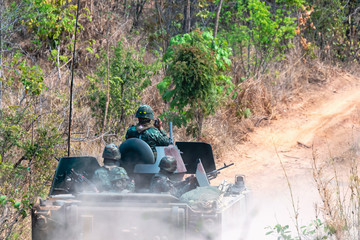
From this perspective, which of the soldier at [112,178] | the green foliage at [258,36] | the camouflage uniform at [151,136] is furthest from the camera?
the green foliage at [258,36]

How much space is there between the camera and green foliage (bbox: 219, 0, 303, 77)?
15625 mm

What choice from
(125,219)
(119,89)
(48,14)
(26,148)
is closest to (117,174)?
(125,219)

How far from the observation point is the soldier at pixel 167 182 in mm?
6250

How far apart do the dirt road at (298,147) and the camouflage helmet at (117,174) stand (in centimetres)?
203

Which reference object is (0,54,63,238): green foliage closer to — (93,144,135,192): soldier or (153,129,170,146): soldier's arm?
(93,144,135,192): soldier

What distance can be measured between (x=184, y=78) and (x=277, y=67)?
626 cm

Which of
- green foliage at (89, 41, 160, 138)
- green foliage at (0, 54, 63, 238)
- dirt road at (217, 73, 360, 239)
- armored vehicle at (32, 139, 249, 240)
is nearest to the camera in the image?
armored vehicle at (32, 139, 249, 240)

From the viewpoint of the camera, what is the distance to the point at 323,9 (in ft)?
63.1

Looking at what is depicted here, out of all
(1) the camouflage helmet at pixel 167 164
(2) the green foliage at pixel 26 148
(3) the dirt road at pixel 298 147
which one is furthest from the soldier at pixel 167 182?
(2) the green foliage at pixel 26 148

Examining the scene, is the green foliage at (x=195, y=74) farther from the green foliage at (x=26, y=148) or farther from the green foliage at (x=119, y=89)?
the green foliage at (x=26, y=148)

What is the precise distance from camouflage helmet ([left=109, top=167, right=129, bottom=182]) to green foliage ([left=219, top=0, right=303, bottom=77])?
33.0 ft

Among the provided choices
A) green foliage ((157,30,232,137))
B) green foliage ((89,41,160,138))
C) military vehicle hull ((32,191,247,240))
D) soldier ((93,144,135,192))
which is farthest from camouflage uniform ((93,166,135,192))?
green foliage ((89,41,160,138))

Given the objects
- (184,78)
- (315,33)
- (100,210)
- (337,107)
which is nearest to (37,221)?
(100,210)

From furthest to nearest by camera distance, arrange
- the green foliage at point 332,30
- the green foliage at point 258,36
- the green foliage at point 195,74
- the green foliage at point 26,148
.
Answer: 1. the green foliage at point 332,30
2. the green foliage at point 258,36
3. the green foliage at point 195,74
4. the green foliage at point 26,148
